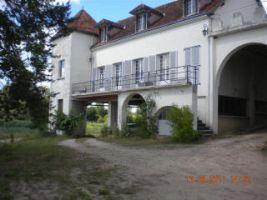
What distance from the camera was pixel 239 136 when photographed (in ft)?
60.4

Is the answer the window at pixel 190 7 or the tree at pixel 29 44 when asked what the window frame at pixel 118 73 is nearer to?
the window at pixel 190 7

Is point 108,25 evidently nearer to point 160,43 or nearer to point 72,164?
point 160,43

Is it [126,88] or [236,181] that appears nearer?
[236,181]

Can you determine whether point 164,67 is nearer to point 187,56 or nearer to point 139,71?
point 187,56

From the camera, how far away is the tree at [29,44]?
10.4 metres

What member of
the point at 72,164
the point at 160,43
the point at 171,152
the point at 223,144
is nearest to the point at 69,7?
the point at 72,164

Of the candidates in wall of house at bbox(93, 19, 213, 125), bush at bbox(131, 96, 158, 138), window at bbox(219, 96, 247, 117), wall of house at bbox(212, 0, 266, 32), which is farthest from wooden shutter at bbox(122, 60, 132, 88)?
wall of house at bbox(212, 0, 266, 32)

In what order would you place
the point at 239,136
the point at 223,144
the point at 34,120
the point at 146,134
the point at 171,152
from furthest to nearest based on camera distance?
the point at 146,134
the point at 239,136
the point at 223,144
the point at 171,152
the point at 34,120

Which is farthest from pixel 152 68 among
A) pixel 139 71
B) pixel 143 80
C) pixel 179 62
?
pixel 179 62

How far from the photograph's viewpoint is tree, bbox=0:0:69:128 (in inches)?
408

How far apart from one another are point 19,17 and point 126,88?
13.6m

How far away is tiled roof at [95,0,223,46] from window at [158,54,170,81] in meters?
2.08
